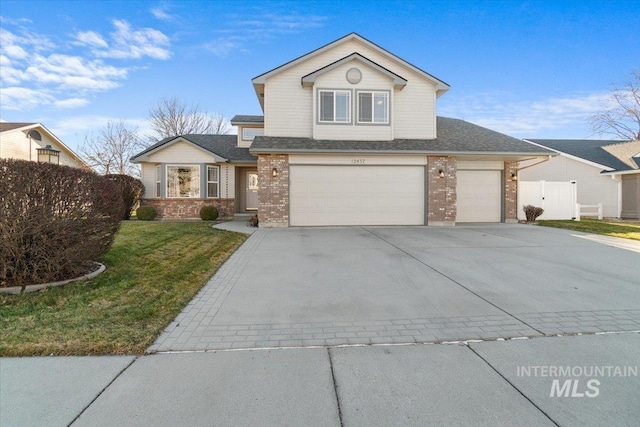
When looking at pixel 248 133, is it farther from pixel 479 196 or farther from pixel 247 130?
pixel 479 196

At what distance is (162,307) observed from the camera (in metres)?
4.25

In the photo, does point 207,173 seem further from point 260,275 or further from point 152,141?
point 152,141

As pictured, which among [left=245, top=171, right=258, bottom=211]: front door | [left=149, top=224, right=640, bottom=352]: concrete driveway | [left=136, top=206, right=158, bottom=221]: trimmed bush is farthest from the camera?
[left=245, top=171, right=258, bottom=211]: front door

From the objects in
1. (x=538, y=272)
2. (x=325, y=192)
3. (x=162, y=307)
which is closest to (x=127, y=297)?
(x=162, y=307)

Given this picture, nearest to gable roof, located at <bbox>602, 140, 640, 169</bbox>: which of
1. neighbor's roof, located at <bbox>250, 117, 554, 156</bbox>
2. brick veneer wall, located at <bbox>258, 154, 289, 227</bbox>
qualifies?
neighbor's roof, located at <bbox>250, 117, 554, 156</bbox>

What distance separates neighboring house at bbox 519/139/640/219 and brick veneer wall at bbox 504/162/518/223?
5398 mm

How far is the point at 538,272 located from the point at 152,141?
1397 inches

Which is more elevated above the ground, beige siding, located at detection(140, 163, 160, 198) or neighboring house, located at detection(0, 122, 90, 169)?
neighboring house, located at detection(0, 122, 90, 169)

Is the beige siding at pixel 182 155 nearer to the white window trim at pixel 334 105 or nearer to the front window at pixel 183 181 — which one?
the front window at pixel 183 181

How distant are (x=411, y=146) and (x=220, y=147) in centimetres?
1112

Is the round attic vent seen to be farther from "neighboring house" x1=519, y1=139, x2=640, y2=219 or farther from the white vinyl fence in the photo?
"neighboring house" x1=519, y1=139, x2=640, y2=219

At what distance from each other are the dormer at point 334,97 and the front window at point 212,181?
4.78 meters

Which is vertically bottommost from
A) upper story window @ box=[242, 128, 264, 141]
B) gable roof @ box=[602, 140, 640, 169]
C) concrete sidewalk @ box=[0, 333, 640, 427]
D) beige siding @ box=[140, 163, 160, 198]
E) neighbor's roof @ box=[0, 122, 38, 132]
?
concrete sidewalk @ box=[0, 333, 640, 427]

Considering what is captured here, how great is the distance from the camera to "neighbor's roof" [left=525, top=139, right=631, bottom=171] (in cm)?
1994
